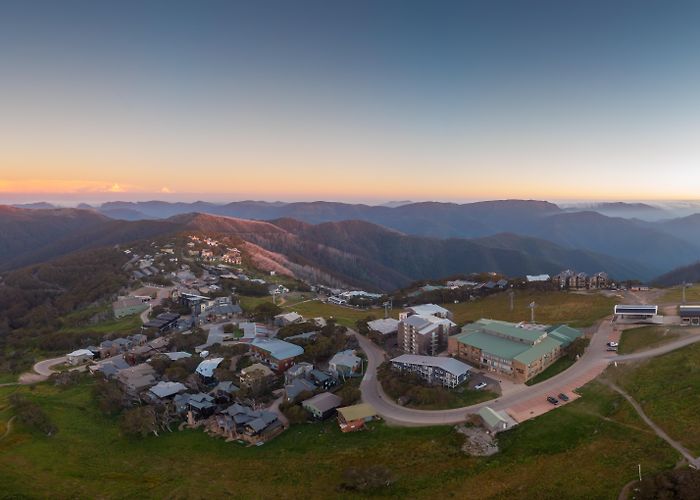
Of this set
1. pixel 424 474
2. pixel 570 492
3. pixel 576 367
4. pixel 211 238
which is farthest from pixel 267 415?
pixel 211 238

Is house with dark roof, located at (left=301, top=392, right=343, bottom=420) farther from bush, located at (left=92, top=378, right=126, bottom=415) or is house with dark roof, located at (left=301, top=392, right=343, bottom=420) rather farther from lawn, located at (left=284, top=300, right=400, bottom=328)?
lawn, located at (left=284, top=300, right=400, bottom=328)

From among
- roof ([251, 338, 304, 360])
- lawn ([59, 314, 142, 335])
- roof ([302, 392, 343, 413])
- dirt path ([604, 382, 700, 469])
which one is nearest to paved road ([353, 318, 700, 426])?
roof ([302, 392, 343, 413])

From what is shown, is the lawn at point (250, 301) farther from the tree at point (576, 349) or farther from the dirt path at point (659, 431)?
the dirt path at point (659, 431)

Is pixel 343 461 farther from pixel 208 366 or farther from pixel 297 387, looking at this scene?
pixel 208 366

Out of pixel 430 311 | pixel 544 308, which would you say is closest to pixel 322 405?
pixel 430 311

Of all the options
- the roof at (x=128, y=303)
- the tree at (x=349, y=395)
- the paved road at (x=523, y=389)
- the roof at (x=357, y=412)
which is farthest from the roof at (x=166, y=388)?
the roof at (x=128, y=303)
